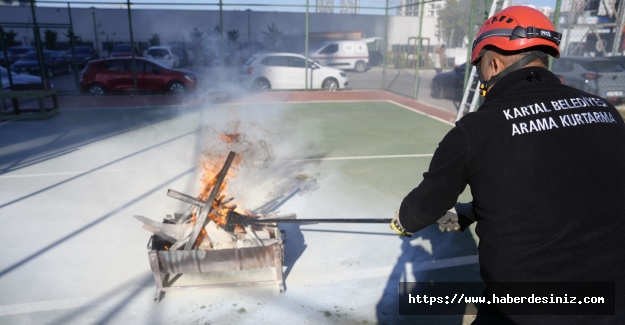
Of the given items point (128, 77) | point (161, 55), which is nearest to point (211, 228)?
point (128, 77)

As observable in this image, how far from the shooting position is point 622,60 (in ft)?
46.1

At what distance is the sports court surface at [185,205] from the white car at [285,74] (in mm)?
5611

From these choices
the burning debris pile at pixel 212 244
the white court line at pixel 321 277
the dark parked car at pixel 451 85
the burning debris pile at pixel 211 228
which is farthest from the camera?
the dark parked car at pixel 451 85

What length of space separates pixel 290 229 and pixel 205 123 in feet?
21.6

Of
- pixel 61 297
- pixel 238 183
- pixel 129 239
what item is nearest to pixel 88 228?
pixel 129 239

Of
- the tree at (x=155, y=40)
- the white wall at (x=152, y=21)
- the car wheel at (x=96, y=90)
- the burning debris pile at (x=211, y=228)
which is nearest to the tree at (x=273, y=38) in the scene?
the white wall at (x=152, y=21)

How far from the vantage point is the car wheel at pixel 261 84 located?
17.2 m

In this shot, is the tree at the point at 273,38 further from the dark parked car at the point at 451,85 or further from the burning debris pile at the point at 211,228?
the burning debris pile at the point at 211,228

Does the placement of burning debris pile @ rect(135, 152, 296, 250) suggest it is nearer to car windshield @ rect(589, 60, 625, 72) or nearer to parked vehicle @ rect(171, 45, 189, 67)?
car windshield @ rect(589, 60, 625, 72)

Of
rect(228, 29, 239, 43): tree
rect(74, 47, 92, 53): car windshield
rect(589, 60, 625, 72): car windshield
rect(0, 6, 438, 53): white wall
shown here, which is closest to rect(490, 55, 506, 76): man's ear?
rect(589, 60, 625, 72): car windshield

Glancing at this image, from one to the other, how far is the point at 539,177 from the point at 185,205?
211 inches

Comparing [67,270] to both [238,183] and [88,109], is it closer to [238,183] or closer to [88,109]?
[238,183]

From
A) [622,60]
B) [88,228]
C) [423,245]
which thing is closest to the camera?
[423,245]

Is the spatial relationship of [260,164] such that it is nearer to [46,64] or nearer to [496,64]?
[496,64]
